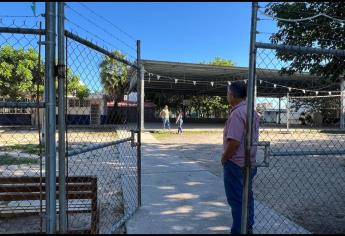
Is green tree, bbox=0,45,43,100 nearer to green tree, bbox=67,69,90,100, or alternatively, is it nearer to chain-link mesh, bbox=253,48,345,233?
green tree, bbox=67,69,90,100

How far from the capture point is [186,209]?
18.9 ft

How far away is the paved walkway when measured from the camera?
16.2 feet

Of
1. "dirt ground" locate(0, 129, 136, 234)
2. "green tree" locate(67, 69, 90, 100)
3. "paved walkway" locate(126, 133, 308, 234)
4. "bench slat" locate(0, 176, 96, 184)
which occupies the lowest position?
"dirt ground" locate(0, 129, 136, 234)

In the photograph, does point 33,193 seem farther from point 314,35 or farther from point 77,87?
point 314,35

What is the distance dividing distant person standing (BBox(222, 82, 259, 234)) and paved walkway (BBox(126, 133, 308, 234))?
692mm

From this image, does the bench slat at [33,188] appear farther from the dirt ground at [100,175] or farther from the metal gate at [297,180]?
the metal gate at [297,180]

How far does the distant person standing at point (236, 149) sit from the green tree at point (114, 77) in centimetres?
151

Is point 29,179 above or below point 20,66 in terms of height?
below

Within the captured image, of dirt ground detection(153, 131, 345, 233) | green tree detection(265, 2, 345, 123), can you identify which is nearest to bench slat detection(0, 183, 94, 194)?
dirt ground detection(153, 131, 345, 233)

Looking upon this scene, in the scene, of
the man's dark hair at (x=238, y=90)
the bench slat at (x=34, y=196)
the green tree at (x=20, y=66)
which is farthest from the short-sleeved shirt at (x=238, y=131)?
the bench slat at (x=34, y=196)

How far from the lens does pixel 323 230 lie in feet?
16.7

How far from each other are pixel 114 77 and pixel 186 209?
2.12 meters

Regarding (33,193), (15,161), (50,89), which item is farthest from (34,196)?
(15,161)

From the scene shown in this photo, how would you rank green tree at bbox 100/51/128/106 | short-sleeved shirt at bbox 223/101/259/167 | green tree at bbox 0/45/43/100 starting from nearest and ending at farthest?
short-sleeved shirt at bbox 223/101/259/167, green tree at bbox 0/45/43/100, green tree at bbox 100/51/128/106
